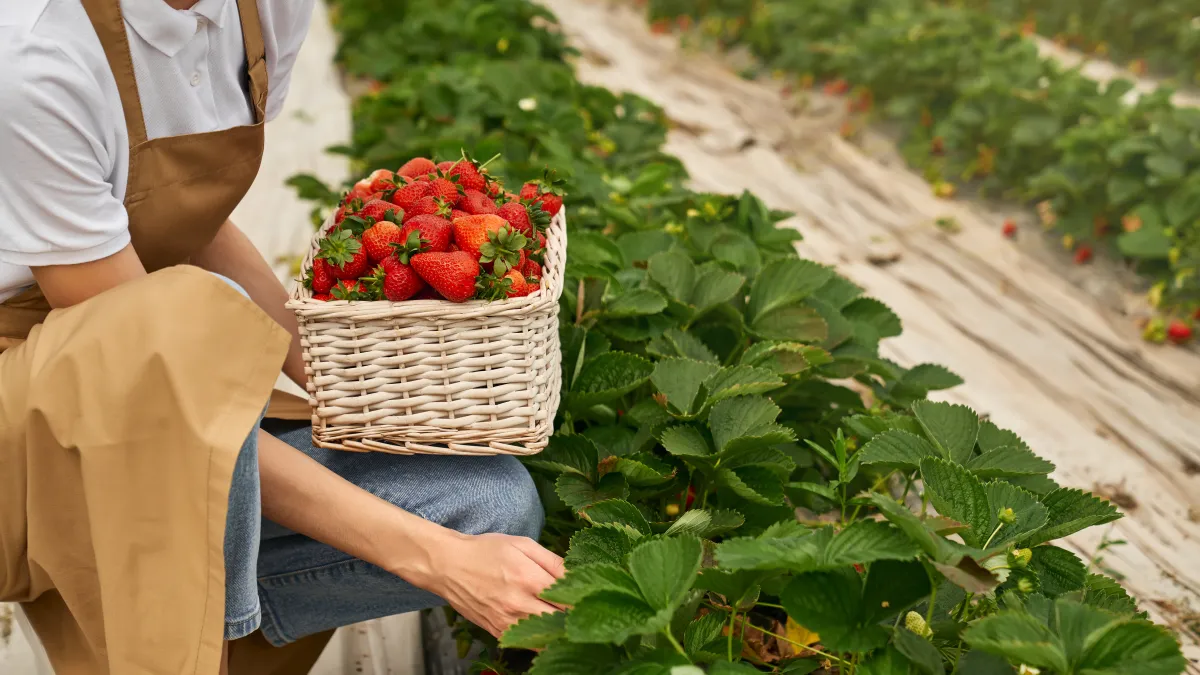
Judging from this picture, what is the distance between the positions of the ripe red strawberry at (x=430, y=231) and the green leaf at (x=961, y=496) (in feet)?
2.12

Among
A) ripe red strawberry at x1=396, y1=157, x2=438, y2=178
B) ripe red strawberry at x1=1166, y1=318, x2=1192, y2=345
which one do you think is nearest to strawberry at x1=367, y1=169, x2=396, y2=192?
ripe red strawberry at x1=396, y1=157, x2=438, y2=178

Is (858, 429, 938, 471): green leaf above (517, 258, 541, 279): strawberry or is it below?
below

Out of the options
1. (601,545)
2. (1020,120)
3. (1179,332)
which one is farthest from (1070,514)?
(1020,120)

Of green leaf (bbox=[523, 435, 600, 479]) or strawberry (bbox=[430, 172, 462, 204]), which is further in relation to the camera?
green leaf (bbox=[523, 435, 600, 479])

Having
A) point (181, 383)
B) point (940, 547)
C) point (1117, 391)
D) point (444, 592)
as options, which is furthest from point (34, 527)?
point (1117, 391)

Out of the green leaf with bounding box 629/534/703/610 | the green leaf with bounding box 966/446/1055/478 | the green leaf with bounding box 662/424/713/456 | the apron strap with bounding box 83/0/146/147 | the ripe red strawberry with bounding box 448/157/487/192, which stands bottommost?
the green leaf with bounding box 662/424/713/456

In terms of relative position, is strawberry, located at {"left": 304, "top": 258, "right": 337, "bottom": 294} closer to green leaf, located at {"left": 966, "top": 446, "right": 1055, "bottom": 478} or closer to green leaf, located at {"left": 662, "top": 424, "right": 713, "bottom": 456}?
green leaf, located at {"left": 662, "top": 424, "right": 713, "bottom": 456}

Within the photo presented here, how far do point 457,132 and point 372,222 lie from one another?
1.41 metres

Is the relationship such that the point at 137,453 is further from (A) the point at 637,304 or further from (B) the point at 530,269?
(A) the point at 637,304

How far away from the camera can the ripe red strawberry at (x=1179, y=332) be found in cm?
292

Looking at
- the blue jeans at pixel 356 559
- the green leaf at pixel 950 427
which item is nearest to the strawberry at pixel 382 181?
the blue jeans at pixel 356 559

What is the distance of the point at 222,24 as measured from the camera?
1374mm

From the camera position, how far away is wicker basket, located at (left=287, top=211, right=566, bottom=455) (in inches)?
48.3

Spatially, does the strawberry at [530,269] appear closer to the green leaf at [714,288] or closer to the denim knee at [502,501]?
the denim knee at [502,501]
